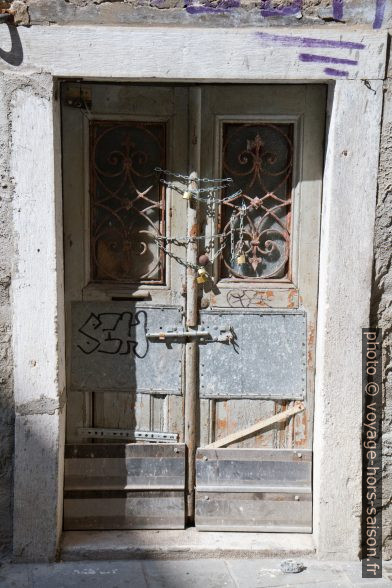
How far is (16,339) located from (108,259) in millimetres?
616

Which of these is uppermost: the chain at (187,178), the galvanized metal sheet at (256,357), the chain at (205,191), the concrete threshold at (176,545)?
the chain at (187,178)

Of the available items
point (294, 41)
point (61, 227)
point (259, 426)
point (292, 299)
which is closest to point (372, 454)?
point (259, 426)

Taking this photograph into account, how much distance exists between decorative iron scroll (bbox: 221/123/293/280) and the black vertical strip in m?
0.61

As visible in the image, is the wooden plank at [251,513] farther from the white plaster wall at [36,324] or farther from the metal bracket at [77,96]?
the metal bracket at [77,96]

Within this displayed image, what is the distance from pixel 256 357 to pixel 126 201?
1.05 metres

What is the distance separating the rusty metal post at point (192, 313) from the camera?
10.8 ft

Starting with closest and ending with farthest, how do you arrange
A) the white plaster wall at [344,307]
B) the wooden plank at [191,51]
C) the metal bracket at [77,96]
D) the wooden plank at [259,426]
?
the wooden plank at [191,51] < the white plaster wall at [344,307] < the metal bracket at [77,96] < the wooden plank at [259,426]

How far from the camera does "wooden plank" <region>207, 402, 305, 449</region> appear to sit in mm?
3482

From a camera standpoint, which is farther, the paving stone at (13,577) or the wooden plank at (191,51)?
the paving stone at (13,577)

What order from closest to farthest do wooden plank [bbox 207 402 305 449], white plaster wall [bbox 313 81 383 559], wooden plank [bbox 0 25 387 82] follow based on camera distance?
wooden plank [bbox 0 25 387 82] → white plaster wall [bbox 313 81 383 559] → wooden plank [bbox 207 402 305 449]

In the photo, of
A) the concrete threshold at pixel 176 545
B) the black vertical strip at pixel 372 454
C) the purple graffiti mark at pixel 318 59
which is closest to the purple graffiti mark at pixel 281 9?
the purple graffiti mark at pixel 318 59

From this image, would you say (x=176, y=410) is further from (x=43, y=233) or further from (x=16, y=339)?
(x=43, y=233)

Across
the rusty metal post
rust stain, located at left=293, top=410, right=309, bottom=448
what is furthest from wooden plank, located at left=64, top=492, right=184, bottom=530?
rust stain, located at left=293, top=410, right=309, bottom=448

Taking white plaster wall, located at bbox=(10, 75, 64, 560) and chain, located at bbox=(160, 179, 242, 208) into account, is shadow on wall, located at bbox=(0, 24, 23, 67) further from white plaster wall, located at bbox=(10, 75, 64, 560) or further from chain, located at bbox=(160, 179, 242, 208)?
chain, located at bbox=(160, 179, 242, 208)
